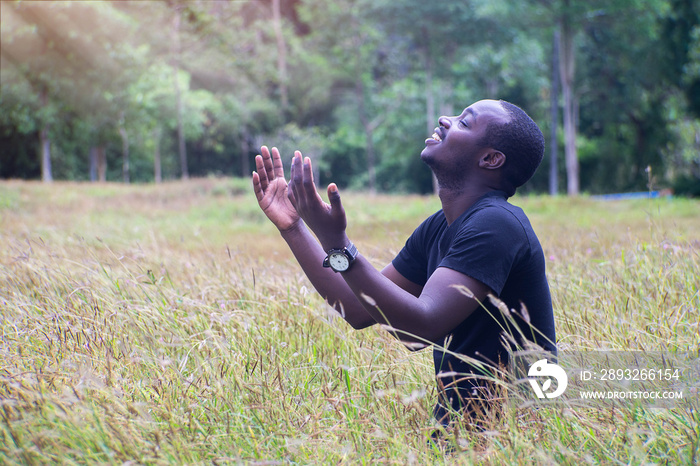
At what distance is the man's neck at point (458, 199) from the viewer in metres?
2.05

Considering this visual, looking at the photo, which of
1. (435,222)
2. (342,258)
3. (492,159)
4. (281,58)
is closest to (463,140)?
(492,159)

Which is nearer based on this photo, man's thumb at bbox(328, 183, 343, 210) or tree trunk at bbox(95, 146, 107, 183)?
man's thumb at bbox(328, 183, 343, 210)

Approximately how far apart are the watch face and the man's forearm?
1.21 feet

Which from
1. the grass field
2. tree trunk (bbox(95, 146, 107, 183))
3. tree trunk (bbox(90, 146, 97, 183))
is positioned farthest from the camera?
tree trunk (bbox(95, 146, 107, 183))

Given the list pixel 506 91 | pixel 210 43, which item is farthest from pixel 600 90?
pixel 210 43

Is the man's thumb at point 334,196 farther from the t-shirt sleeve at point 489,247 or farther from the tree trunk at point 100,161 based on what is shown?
the tree trunk at point 100,161

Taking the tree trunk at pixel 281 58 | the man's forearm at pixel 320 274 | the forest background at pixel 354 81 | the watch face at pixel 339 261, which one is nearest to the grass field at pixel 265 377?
the man's forearm at pixel 320 274

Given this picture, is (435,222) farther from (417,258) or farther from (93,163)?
(93,163)

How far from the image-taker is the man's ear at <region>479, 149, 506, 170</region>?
6.55 feet

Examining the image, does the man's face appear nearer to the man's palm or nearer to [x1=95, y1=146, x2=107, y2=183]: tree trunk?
the man's palm

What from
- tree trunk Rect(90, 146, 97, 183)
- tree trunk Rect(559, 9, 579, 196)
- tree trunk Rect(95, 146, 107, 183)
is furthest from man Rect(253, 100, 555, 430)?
tree trunk Rect(95, 146, 107, 183)

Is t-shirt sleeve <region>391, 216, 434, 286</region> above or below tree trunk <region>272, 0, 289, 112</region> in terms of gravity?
below

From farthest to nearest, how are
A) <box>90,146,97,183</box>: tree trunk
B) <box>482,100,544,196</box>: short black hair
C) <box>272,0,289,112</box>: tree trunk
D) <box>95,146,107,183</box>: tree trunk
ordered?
<box>95,146,107,183</box>: tree trunk < <box>90,146,97,183</box>: tree trunk < <box>272,0,289,112</box>: tree trunk < <box>482,100,544,196</box>: short black hair

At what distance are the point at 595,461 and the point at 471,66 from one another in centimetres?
2858
